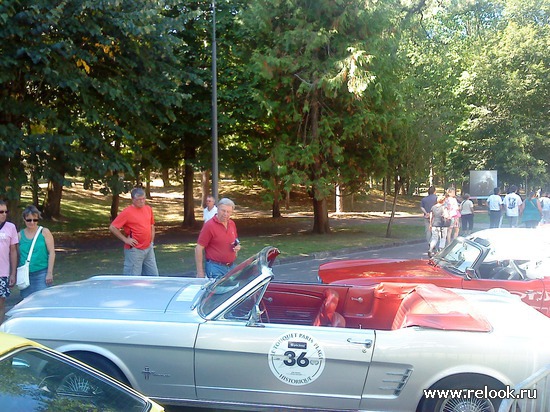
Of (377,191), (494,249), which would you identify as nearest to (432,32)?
(377,191)

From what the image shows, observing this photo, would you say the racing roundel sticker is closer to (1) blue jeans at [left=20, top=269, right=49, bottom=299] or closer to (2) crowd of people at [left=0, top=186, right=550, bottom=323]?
(2) crowd of people at [left=0, top=186, right=550, bottom=323]

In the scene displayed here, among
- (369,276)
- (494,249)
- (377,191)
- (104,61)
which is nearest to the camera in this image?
(369,276)

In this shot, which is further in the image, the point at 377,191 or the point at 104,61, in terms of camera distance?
the point at 377,191

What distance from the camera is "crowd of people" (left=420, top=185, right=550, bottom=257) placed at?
1523cm

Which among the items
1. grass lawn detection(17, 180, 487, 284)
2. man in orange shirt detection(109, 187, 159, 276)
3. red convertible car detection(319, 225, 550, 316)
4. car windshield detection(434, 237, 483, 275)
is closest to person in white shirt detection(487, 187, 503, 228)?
grass lawn detection(17, 180, 487, 284)

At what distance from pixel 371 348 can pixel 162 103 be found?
12383 mm

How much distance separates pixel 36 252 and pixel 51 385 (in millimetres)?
4786

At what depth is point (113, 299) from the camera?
16.4ft

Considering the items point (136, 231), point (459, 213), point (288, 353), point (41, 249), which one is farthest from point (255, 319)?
point (459, 213)

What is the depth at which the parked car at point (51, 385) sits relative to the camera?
7.93ft

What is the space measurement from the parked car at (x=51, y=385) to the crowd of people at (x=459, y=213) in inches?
485

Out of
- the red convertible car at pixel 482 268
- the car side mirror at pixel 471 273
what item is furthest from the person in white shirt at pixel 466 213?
the car side mirror at pixel 471 273

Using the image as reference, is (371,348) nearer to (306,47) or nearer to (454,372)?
(454,372)

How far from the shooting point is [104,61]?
15.3 meters
